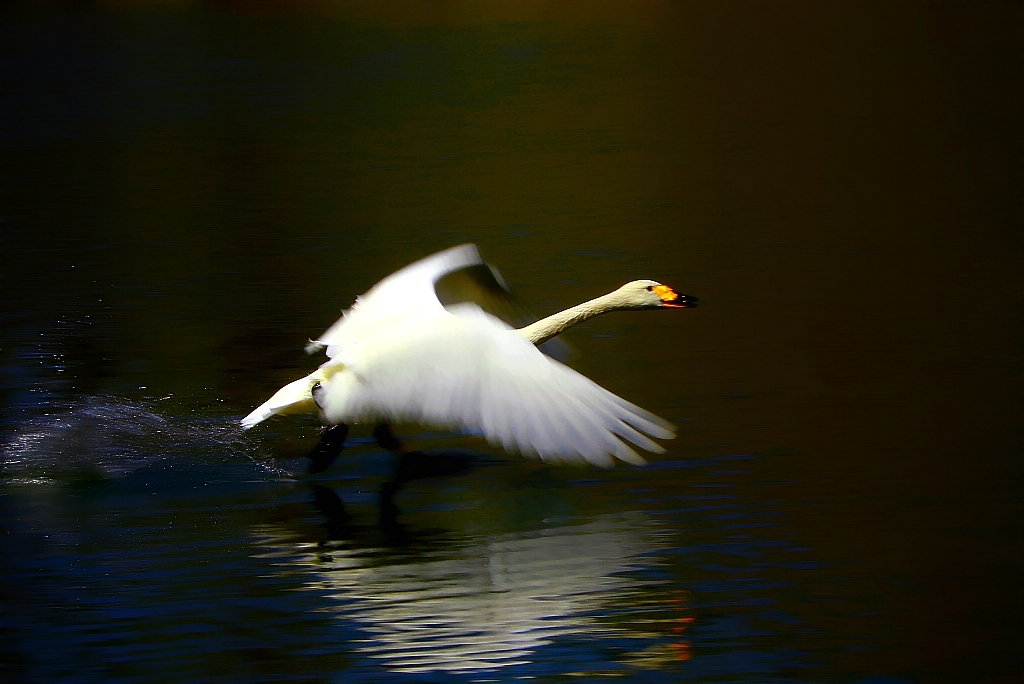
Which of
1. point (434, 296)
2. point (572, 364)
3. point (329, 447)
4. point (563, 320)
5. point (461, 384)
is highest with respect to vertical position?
point (434, 296)

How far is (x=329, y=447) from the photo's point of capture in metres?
6.80

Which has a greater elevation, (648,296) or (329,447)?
(648,296)

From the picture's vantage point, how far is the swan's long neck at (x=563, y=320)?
7270mm

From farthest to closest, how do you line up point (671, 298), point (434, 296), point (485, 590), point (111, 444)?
1. point (671, 298)
2. point (111, 444)
3. point (434, 296)
4. point (485, 590)

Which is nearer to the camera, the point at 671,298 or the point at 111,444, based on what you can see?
the point at 111,444

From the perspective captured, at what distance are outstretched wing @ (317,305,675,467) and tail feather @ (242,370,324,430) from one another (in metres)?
0.16

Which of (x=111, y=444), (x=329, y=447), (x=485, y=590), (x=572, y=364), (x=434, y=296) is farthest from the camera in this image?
(x=572, y=364)

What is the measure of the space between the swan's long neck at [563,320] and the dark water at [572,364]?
0.56 m

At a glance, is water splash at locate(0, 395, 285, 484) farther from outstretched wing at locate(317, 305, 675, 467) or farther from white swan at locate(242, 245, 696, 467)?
outstretched wing at locate(317, 305, 675, 467)

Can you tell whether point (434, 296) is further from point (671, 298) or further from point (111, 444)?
point (111, 444)

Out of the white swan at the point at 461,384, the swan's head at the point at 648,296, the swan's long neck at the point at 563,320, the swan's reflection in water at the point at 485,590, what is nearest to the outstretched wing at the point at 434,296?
the white swan at the point at 461,384

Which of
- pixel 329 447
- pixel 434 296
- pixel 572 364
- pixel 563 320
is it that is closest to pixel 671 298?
pixel 563 320

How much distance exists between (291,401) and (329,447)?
31 cm

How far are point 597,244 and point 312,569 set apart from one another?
6.13m
